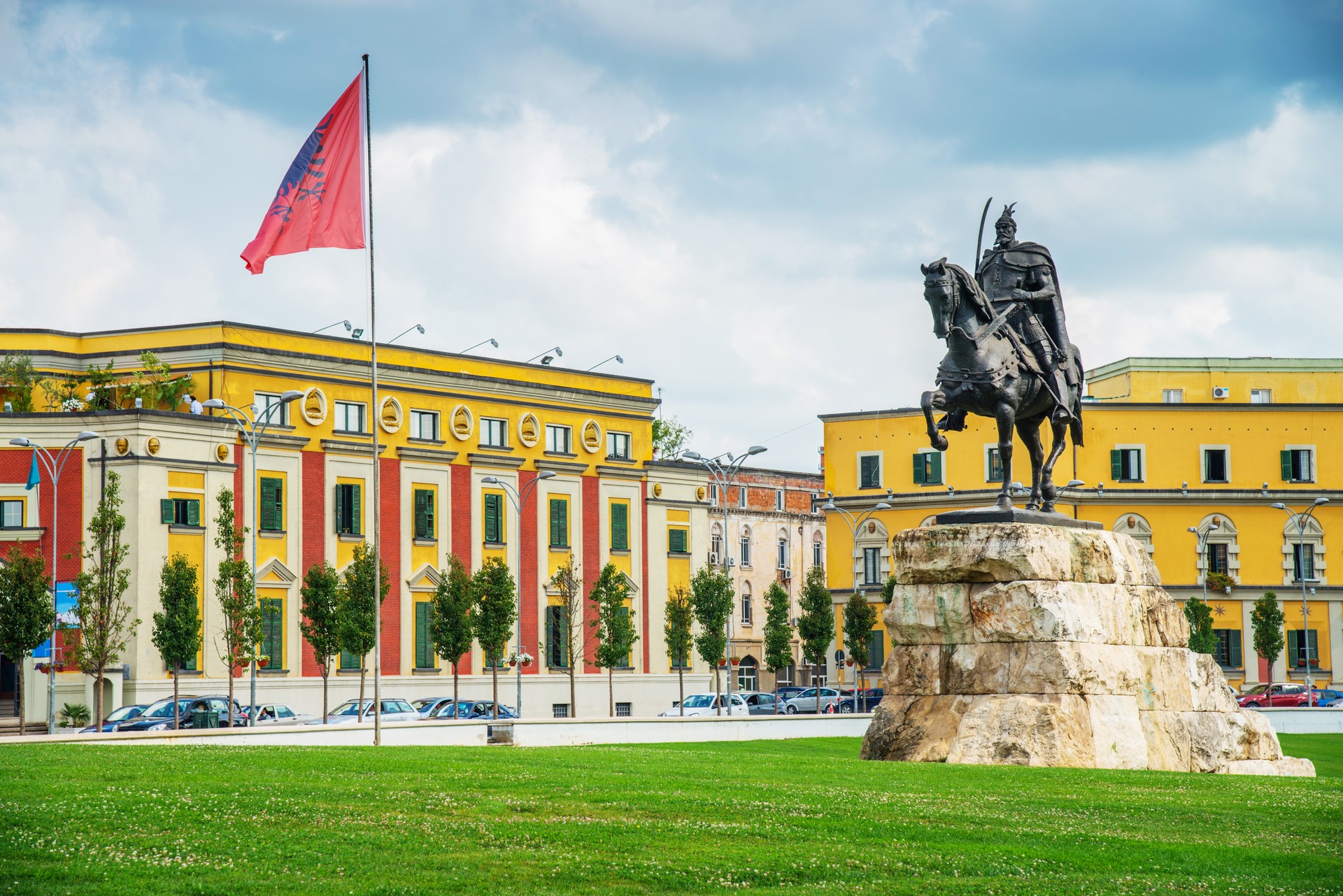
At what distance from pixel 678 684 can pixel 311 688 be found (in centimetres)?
2074

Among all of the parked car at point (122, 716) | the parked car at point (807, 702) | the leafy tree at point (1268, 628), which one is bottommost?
the parked car at point (807, 702)

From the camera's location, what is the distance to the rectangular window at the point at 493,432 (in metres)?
76.5

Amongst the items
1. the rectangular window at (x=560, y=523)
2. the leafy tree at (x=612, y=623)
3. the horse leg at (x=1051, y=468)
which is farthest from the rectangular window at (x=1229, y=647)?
the horse leg at (x=1051, y=468)

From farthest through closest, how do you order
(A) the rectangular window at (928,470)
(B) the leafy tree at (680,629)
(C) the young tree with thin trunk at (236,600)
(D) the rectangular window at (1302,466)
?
(A) the rectangular window at (928,470) → (D) the rectangular window at (1302,466) → (B) the leafy tree at (680,629) → (C) the young tree with thin trunk at (236,600)

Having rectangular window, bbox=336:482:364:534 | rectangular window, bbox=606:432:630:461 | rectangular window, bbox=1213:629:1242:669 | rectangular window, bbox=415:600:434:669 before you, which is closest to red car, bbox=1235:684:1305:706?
rectangular window, bbox=1213:629:1242:669

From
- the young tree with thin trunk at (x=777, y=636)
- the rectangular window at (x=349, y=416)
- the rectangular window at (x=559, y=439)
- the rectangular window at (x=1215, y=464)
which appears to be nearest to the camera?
the rectangular window at (x=349, y=416)

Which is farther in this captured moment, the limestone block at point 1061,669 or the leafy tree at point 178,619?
the leafy tree at point 178,619

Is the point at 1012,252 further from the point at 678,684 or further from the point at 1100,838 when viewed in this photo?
the point at 678,684

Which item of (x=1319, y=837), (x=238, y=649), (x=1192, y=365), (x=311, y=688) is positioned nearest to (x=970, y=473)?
(x=1192, y=365)

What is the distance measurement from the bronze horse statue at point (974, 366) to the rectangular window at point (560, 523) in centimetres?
5124

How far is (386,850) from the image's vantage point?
1481 centimetres

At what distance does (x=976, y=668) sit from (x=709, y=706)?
5001 centimetres

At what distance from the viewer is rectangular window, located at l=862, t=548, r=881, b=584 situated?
89750mm

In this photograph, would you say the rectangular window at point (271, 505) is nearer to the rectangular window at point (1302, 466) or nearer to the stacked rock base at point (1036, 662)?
the stacked rock base at point (1036, 662)
